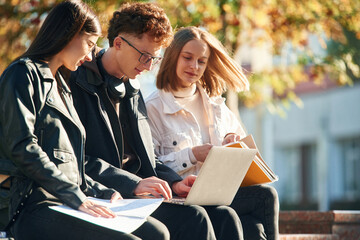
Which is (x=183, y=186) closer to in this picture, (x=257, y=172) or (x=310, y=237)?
(x=257, y=172)

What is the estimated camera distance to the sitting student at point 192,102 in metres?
4.63

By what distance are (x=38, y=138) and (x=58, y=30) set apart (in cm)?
50

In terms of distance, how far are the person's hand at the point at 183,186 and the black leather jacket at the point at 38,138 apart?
0.87 metres

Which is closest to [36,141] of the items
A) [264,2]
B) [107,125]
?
[107,125]

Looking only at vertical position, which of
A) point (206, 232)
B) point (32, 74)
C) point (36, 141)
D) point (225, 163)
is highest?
point (32, 74)

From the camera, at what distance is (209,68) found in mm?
5039

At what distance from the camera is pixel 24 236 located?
3.13 m

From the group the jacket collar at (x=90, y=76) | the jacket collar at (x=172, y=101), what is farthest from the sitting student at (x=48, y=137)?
the jacket collar at (x=172, y=101)

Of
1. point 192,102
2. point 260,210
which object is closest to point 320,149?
point 192,102

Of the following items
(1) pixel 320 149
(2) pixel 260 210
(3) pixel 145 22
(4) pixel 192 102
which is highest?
(3) pixel 145 22

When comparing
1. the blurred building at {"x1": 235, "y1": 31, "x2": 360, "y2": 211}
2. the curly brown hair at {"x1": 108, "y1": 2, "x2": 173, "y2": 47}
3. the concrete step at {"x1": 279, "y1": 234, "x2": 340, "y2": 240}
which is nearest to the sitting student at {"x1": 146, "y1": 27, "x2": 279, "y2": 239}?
the curly brown hair at {"x1": 108, "y1": 2, "x2": 173, "y2": 47}

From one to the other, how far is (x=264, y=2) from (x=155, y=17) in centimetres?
610

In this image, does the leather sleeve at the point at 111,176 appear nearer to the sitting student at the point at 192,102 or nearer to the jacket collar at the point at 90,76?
the jacket collar at the point at 90,76

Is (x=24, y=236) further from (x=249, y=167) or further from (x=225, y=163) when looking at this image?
(x=249, y=167)
